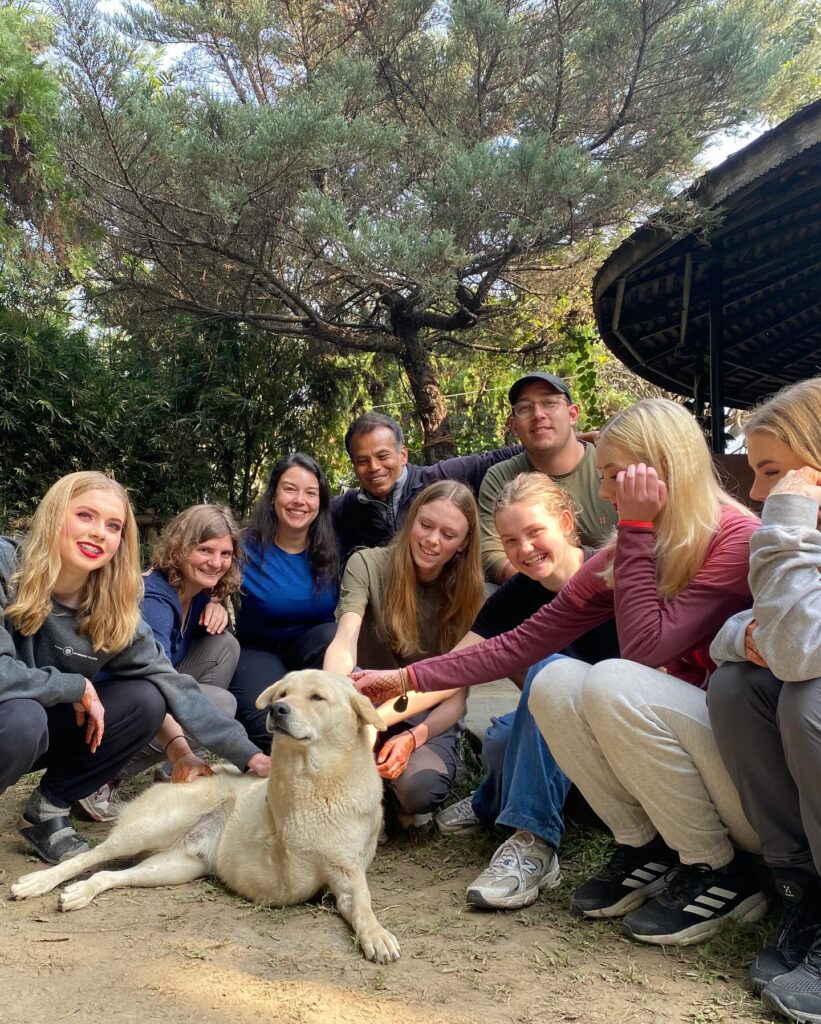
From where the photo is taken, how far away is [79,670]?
10.7 ft

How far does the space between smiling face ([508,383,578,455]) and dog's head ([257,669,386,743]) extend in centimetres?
199

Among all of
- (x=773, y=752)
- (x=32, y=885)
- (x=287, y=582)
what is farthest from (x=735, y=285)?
(x=32, y=885)

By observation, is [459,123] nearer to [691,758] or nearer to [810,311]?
[810,311]

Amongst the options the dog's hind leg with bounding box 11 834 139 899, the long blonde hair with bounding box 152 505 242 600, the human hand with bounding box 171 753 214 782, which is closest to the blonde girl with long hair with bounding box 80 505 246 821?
the long blonde hair with bounding box 152 505 242 600

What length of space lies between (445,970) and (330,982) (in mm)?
314

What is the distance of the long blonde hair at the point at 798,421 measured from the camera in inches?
89.7

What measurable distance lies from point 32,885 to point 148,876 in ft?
1.24

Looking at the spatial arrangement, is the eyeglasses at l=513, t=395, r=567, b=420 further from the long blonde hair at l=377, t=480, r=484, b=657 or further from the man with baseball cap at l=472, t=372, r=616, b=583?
the long blonde hair at l=377, t=480, r=484, b=657

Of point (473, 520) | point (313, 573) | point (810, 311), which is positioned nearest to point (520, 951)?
point (473, 520)

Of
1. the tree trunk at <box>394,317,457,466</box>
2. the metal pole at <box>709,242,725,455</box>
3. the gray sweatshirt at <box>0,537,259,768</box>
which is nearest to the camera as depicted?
the gray sweatshirt at <box>0,537,259,768</box>

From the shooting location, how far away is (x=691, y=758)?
7.91ft

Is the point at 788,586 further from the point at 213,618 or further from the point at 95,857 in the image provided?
the point at 213,618

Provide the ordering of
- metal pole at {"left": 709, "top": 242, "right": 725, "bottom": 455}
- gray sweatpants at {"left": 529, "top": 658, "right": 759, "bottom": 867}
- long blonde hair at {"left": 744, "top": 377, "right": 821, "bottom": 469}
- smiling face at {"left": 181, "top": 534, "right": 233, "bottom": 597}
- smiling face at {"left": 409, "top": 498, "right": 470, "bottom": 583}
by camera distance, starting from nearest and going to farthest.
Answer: long blonde hair at {"left": 744, "top": 377, "right": 821, "bottom": 469} → gray sweatpants at {"left": 529, "top": 658, "right": 759, "bottom": 867} → smiling face at {"left": 409, "top": 498, "right": 470, "bottom": 583} → smiling face at {"left": 181, "top": 534, "right": 233, "bottom": 597} → metal pole at {"left": 709, "top": 242, "right": 725, "bottom": 455}

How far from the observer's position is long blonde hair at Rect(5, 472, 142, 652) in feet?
10.1
